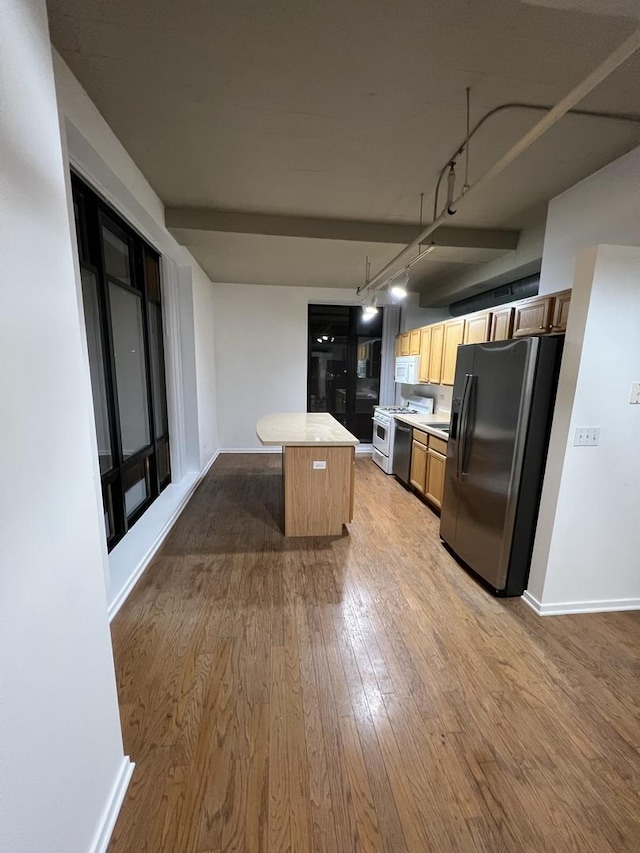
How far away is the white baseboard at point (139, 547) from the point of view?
2.23m

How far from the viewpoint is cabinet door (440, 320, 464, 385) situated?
3842mm

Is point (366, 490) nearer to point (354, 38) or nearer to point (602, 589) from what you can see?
point (602, 589)

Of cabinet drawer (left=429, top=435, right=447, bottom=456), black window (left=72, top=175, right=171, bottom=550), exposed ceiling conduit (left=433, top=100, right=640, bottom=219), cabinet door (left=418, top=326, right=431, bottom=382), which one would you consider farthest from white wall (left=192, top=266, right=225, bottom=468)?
exposed ceiling conduit (left=433, top=100, right=640, bottom=219)

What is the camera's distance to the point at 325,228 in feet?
10.7

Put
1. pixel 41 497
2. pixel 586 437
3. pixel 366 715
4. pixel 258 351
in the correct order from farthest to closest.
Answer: pixel 258 351, pixel 586 437, pixel 366 715, pixel 41 497

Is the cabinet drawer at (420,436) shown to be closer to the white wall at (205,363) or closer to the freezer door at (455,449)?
the freezer door at (455,449)

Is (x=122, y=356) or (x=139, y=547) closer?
(x=139, y=547)

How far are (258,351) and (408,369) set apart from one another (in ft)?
8.11

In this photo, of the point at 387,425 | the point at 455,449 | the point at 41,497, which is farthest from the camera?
the point at 387,425

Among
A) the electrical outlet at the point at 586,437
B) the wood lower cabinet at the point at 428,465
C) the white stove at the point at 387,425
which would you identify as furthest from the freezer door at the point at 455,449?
the white stove at the point at 387,425

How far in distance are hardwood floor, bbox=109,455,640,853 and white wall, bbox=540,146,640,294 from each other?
97.6 inches

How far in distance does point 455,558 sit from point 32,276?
10.2 feet

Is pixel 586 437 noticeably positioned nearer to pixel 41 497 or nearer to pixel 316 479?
pixel 316 479

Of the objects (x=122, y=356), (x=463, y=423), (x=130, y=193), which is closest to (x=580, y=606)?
(x=463, y=423)
